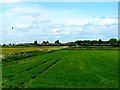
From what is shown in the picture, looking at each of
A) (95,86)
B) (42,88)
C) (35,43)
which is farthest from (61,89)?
(35,43)

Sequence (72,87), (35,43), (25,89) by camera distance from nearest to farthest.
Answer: (25,89), (72,87), (35,43)

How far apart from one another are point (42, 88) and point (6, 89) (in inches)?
65.3

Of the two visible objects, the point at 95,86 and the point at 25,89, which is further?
the point at 95,86

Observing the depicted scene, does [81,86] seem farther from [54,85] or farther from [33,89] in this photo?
[33,89]

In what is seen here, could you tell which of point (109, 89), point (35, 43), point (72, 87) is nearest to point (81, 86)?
point (72, 87)

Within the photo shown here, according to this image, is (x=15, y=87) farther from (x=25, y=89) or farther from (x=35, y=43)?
(x=35, y=43)

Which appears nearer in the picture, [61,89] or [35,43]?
[61,89]

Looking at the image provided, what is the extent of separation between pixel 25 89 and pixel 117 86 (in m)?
4.60

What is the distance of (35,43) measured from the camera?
191m

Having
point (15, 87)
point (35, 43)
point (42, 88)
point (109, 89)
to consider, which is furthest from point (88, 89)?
point (35, 43)

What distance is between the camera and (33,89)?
15.7 metres

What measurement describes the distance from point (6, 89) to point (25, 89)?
0.92 metres

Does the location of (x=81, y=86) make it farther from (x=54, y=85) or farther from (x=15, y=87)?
(x=15, y=87)

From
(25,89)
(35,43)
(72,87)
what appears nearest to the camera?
(25,89)
